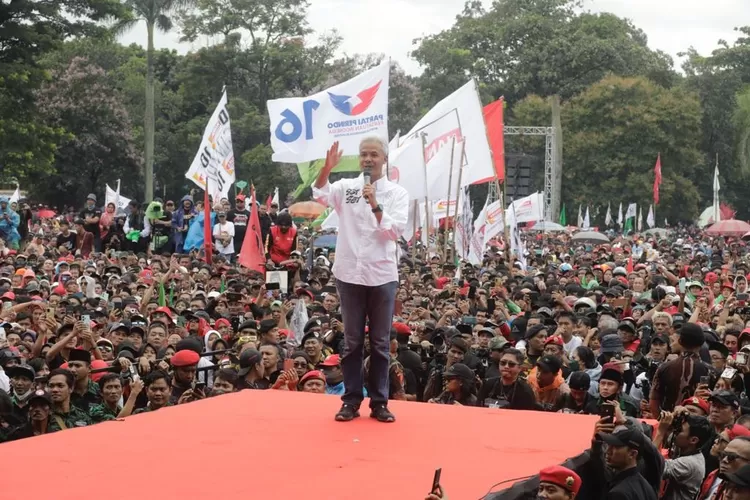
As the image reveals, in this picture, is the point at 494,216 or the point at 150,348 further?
the point at 494,216

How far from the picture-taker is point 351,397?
635 cm

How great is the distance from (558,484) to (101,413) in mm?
3925

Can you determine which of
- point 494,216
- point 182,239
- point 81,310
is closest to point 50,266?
point 182,239

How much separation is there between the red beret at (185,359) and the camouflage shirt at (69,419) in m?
0.84

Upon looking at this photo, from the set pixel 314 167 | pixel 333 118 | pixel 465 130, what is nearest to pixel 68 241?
pixel 314 167

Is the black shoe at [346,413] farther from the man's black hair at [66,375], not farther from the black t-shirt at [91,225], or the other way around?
the black t-shirt at [91,225]

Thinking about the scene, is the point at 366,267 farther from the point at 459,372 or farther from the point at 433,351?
the point at 433,351

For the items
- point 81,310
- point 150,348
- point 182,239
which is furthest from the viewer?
point 182,239

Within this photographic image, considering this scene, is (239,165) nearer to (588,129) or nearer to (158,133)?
(158,133)

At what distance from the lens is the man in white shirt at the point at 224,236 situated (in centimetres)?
1814

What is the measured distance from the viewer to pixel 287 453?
Answer: 5.42 metres

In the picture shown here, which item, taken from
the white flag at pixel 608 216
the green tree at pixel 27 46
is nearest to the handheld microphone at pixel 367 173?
the green tree at pixel 27 46

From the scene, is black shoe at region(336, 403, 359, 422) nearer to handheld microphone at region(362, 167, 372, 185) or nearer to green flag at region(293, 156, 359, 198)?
handheld microphone at region(362, 167, 372, 185)

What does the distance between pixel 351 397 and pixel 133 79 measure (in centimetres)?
5599
